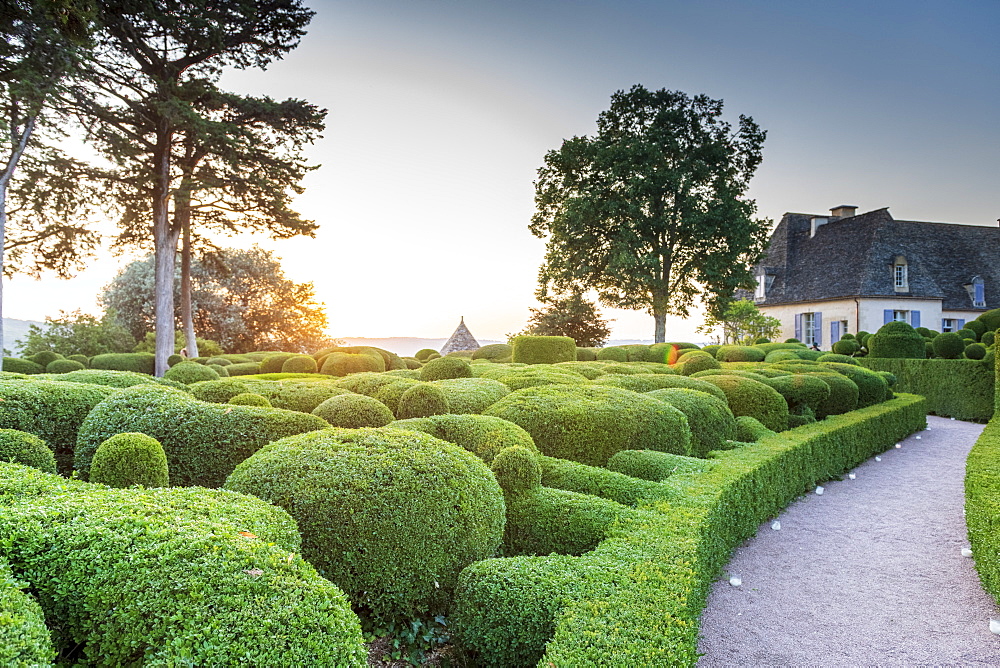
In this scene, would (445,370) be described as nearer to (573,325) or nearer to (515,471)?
(515,471)

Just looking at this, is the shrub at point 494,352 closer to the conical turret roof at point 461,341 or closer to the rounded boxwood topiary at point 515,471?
the conical turret roof at point 461,341

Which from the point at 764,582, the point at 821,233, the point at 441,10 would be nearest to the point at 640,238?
the point at 821,233

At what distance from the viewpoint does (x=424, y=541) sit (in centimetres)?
349

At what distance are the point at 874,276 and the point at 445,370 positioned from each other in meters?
30.0

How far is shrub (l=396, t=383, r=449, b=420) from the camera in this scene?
6.43m

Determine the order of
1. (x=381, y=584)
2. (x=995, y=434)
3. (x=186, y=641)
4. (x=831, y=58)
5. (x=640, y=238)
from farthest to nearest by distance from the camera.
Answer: (x=640, y=238) < (x=831, y=58) < (x=995, y=434) < (x=381, y=584) < (x=186, y=641)

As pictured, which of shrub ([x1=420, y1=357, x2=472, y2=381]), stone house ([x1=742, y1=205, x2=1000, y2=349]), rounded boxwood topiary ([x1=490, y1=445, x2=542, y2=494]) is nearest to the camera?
rounded boxwood topiary ([x1=490, y1=445, x2=542, y2=494])

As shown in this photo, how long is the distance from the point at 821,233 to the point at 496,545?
38.2 meters

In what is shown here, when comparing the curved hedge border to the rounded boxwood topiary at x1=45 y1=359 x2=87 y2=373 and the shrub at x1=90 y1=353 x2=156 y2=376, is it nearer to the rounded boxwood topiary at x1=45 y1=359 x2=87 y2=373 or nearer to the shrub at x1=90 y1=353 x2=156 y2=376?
the rounded boxwood topiary at x1=45 y1=359 x2=87 y2=373

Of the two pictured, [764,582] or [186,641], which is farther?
[764,582]

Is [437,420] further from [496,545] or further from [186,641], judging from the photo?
[186,641]

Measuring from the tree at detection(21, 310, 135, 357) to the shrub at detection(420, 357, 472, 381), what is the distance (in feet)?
64.5

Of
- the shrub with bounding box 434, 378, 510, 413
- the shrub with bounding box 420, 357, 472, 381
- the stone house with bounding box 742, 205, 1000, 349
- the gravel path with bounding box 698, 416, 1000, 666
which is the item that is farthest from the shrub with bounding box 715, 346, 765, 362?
the shrub with bounding box 434, 378, 510, 413

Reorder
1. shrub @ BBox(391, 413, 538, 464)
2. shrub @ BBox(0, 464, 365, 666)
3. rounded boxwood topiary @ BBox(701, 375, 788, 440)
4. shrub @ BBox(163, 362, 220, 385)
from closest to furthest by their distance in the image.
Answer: shrub @ BBox(0, 464, 365, 666), shrub @ BBox(391, 413, 538, 464), shrub @ BBox(163, 362, 220, 385), rounded boxwood topiary @ BBox(701, 375, 788, 440)
